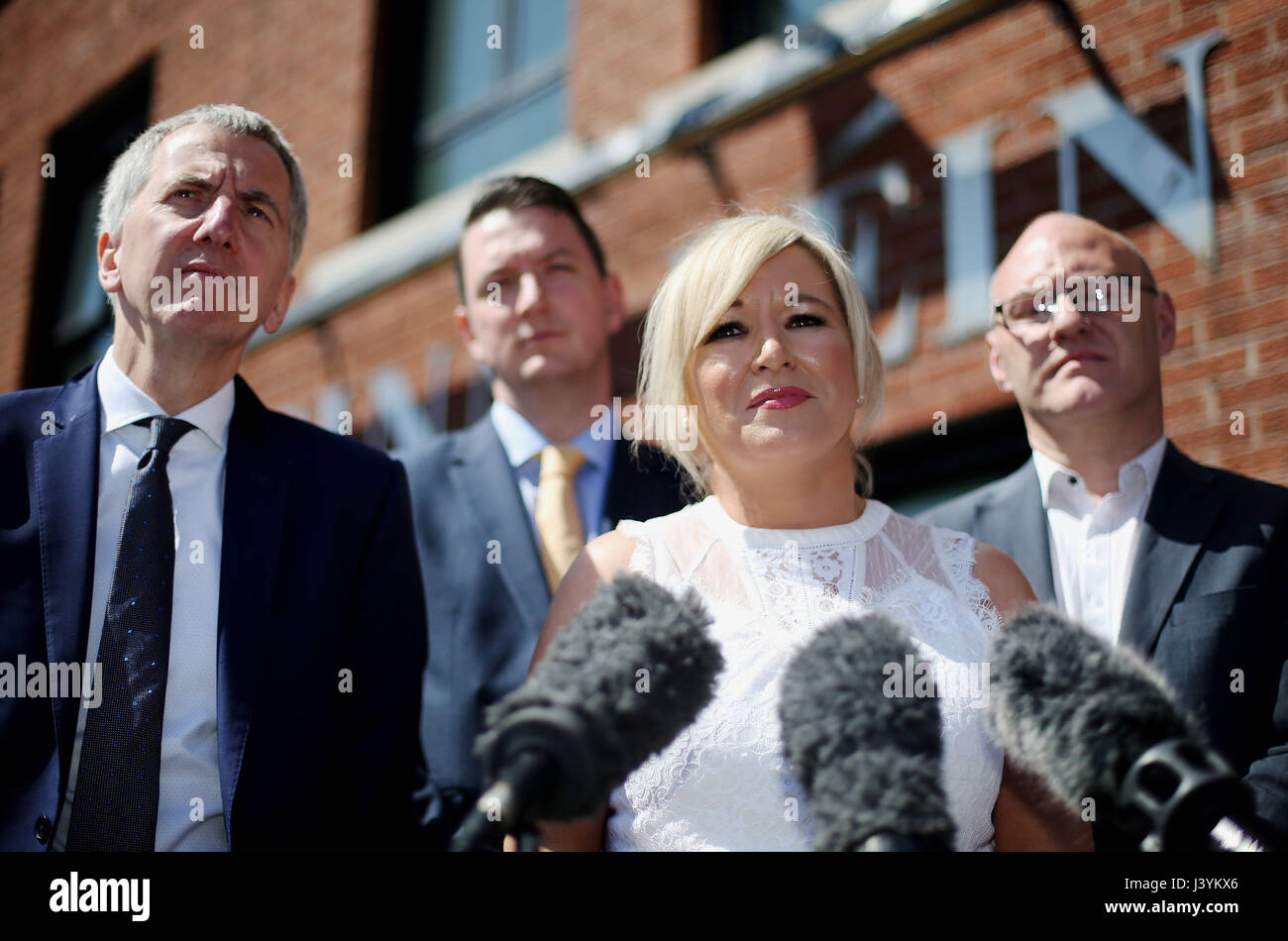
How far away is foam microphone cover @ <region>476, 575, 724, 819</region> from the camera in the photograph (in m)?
1.51

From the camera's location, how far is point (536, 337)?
3912 millimetres

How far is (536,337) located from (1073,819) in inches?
84.3

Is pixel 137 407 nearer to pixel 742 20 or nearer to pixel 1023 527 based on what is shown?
pixel 1023 527

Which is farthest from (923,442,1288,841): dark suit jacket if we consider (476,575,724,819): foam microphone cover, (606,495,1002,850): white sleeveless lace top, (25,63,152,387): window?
(25,63,152,387): window

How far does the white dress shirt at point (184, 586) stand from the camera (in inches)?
99.4

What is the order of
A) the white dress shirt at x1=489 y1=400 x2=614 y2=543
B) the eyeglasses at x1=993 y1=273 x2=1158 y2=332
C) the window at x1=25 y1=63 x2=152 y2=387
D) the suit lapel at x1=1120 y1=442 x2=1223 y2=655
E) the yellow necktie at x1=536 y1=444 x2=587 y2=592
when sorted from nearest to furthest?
the suit lapel at x1=1120 y1=442 x2=1223 y2=655 < the eyeglasses at x1=993 y1=273 x2=1158 y2=332 < the yellow necktie at x1=536 y1=444 x2=587 y2=592 < the white dress shirt at x1=489 y1=400 x2=614 y2=543 < the window at x1=25 y1=63 x2=152 y2=387

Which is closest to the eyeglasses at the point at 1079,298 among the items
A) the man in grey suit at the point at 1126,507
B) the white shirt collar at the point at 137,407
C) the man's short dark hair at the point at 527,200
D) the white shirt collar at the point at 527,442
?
the man in grey suit at the point at 1126,507

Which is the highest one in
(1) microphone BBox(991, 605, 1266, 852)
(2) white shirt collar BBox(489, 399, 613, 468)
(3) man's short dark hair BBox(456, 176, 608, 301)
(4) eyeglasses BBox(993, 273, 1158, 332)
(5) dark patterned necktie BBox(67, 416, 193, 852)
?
(3) man's short dark hair BBox(456, 176, 608, 301)

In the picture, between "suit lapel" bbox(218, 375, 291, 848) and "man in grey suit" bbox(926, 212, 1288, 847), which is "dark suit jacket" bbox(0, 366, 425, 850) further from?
"man in grey suit" bbox(926, 212, 1288, 847)

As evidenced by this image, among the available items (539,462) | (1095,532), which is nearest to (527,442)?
(539,462)

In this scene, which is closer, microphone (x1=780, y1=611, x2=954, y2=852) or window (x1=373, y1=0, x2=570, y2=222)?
microphone (x1=780, y1=611, x2=954, y2=852)

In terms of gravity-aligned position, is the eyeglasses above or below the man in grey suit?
above
